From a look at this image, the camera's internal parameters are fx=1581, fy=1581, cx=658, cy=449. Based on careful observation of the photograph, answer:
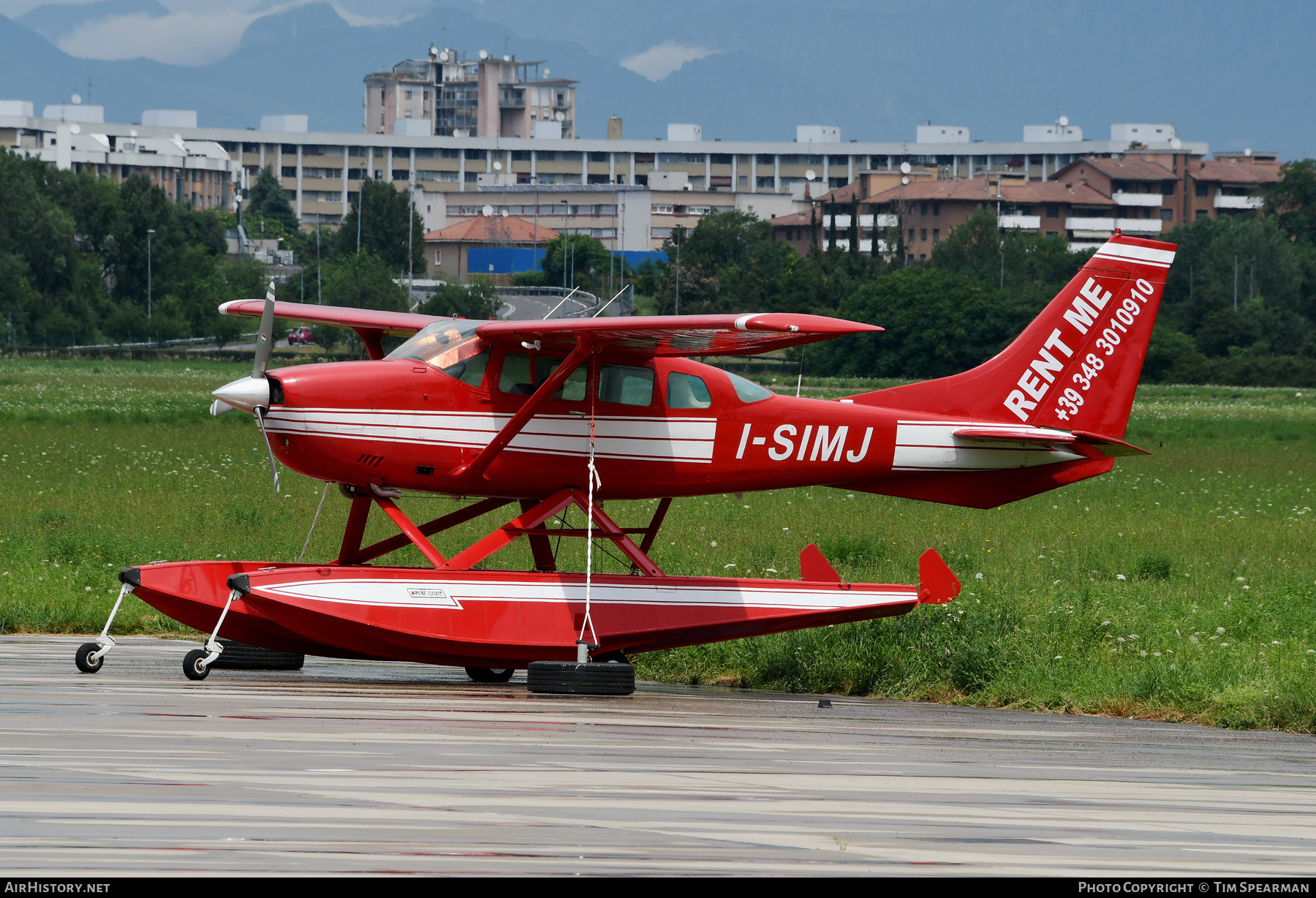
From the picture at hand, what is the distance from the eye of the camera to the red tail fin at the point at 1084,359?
530 inches

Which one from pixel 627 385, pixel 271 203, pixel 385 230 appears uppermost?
pixel 271 203

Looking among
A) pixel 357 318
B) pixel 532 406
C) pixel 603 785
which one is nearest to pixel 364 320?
pixel 357 318

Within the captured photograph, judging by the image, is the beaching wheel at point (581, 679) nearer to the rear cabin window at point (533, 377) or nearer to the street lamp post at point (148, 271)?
the rear cabin window at point (533, 377)

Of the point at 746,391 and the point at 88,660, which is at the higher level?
the point at 746,391

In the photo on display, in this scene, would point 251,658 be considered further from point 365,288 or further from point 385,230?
point 385,230

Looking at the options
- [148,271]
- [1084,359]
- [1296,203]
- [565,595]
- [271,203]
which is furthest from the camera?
[271,203]

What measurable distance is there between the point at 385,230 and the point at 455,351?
118 meters

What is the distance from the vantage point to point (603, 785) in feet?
22.9

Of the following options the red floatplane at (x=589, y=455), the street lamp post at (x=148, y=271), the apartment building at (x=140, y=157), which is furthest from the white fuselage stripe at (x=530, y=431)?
the apartment building at (x=140, y=157)

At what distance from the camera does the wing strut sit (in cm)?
1128

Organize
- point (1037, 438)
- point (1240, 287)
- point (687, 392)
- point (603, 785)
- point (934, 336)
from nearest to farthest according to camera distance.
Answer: point (603, 785)
point (687, 392)
point (1037, 438)
point (934, 336)
point (1240, 287)

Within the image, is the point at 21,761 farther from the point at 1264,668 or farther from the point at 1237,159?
the point at 1237,159

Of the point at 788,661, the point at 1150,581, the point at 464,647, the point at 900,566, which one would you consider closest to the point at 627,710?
the point at 464,647

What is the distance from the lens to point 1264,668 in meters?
10.8
